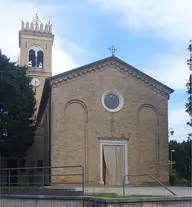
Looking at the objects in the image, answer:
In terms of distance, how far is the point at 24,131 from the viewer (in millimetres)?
30516

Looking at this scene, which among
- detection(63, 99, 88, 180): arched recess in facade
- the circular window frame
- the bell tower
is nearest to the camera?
detection(63, 99, 88, 180): arched recess in facade

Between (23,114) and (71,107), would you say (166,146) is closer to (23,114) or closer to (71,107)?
(71,107)

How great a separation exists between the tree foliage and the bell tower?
1925cm

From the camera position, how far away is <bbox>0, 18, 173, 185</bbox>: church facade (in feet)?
85.3

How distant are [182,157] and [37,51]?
24.1 meters

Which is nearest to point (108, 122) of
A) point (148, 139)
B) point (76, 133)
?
point (76, 133)

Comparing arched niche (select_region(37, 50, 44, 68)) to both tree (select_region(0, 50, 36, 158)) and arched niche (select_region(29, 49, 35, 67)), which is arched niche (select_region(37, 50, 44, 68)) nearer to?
arched niche (select_region(29, 49, 35, 67))

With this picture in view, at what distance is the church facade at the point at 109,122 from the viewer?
2599 centimetres

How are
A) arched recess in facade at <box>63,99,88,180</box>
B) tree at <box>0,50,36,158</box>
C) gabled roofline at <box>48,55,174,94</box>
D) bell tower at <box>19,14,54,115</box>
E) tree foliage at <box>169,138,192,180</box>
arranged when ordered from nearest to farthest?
arched recess in facade at <box>63,99,88,180</box> → gabled roofline at <box>48,55,174,94</box> → tree at <box>0,50,36,158</box> → tree foliage at <box>169,138,192,180</box> → bell tower at <box>19,14,54,115</box>

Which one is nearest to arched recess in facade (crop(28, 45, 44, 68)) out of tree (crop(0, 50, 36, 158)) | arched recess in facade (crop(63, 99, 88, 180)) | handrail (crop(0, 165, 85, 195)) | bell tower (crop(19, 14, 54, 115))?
bell tower (crop(19, 14, 54, 115))

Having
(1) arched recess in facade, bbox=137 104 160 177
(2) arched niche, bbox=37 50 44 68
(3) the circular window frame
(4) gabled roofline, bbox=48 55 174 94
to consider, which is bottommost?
(1) arched recess in facade, bbox=137 104 160 177

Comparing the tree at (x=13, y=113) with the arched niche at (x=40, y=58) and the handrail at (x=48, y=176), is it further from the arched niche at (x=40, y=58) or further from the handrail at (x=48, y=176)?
the arched niche at (x=40, y=58)

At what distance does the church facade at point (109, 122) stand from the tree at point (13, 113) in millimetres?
2943

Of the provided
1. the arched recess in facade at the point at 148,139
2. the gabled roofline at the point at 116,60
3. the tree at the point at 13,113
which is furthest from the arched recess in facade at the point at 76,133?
the tree at the point at 13,113
